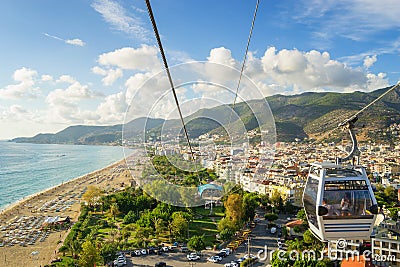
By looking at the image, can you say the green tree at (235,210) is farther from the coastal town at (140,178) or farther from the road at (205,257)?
the road at (205,257)

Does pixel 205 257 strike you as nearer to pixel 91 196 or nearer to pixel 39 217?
pixel 91 196

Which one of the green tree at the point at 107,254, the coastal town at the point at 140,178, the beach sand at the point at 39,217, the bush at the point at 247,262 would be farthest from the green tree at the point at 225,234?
the beach sand at the point at 39,217

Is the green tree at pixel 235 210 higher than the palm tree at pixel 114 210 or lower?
higher

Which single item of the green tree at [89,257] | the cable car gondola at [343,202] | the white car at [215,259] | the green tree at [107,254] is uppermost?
the cable car gondola at [343,202]

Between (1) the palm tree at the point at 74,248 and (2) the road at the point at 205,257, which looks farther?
(1) the palm tree at the point at 74,248

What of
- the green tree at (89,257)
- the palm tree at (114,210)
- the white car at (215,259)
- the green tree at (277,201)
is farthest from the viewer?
the green tree at (277,201)

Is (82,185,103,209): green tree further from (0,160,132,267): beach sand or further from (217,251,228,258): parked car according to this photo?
(217,251,228,258): parked car

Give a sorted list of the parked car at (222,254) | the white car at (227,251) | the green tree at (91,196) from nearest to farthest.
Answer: the parked car at (222,254), the white car at (227,251), the green tree at (91,196)

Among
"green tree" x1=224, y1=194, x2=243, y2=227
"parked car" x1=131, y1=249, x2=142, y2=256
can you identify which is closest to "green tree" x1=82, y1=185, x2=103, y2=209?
"parked car" x1=131, y1=249, x2=142, y2=256

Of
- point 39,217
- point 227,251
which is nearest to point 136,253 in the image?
point 227,251
